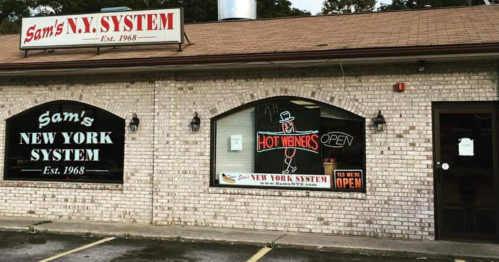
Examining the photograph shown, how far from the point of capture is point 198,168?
8641 mm

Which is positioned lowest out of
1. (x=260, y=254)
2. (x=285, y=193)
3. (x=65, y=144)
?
(x=260, y=254)

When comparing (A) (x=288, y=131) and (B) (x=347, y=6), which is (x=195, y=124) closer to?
(A) (x=288, y=131)

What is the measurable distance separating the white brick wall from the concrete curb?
0.33m

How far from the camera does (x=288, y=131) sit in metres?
8.45

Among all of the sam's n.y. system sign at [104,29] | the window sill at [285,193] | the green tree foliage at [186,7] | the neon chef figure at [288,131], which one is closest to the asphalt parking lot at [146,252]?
the window sill at [285,193]

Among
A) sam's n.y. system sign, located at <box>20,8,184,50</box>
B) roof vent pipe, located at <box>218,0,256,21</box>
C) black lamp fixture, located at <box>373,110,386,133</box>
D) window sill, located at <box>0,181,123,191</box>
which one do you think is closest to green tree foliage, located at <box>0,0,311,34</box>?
roof vent pipe, located at <box>218,0,256,21</box>

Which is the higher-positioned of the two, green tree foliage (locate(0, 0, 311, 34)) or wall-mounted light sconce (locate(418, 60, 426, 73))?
green tree foliage (locate(0, 0, 311, 34))

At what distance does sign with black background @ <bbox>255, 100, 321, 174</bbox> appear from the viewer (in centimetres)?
829

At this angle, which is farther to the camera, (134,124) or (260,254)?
(134,124)

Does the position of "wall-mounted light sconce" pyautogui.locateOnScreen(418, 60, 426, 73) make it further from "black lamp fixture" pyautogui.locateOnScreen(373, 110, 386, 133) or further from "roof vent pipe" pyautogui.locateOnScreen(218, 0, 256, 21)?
"roof vent pipe" pyautogui.locateOnScreen(218, 0, 256, 21)

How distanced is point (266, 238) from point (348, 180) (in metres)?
1.87

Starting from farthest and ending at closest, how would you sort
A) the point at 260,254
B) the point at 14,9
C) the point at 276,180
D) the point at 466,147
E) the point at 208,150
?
the point at 14,9 → the point at 208,150 → the point at 276,180 → the point at 466,147 → the point at 260,254

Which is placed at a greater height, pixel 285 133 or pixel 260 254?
pixel 285 133

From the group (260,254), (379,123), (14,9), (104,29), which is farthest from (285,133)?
(14,9)
